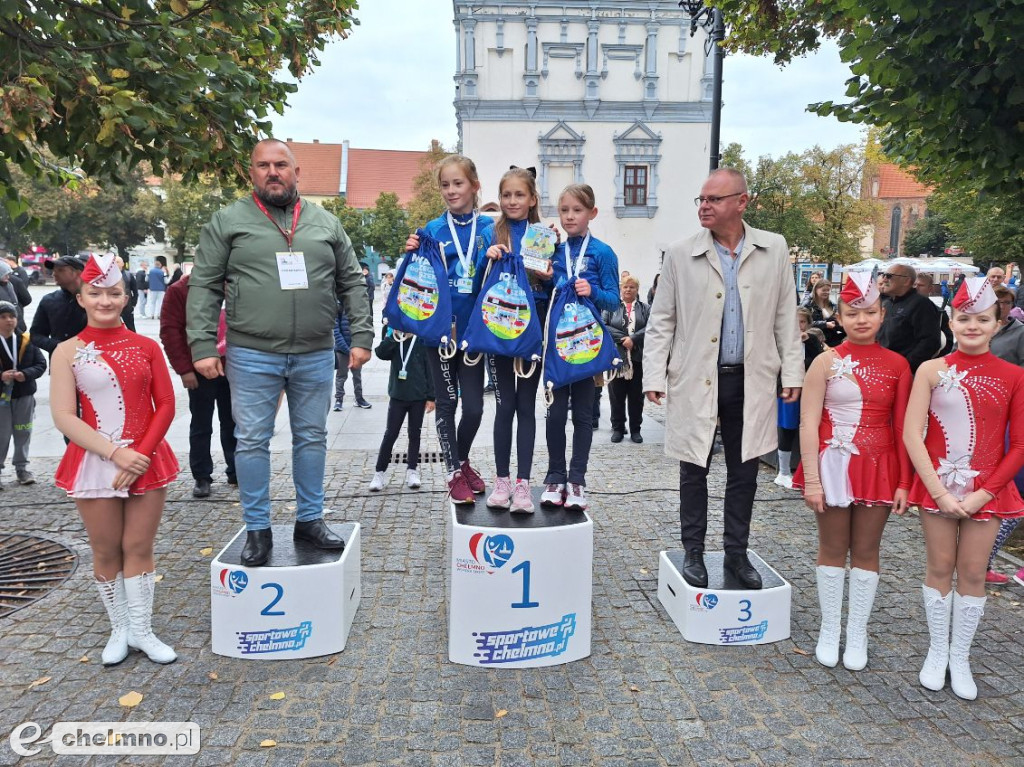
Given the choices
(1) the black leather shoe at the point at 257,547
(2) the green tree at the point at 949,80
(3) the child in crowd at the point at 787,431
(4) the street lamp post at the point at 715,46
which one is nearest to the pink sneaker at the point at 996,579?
(3) the child in crowd at the point at 787,431

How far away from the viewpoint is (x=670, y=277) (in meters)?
4.10

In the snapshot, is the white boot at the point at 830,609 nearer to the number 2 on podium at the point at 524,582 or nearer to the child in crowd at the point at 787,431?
the number 2 on podium at the point at 524,582

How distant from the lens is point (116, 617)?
3.69 metres

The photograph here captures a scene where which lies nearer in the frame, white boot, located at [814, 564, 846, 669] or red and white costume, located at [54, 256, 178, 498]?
red and white costume, located at [54, 256, 178, 498]

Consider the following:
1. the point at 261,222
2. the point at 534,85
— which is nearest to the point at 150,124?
the point at 261,222

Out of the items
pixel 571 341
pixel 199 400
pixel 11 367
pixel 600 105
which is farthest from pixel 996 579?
pixel 600 105

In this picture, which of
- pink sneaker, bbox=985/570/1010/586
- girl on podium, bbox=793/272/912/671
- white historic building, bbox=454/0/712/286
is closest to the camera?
girl on podium, bbox=793/272/912/671

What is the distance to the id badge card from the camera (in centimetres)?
380

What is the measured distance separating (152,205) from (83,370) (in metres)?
54.5

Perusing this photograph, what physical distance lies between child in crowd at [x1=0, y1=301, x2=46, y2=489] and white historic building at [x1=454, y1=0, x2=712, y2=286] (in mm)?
29091

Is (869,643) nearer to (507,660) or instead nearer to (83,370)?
(507,660)

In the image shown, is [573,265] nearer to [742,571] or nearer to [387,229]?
[742,571]

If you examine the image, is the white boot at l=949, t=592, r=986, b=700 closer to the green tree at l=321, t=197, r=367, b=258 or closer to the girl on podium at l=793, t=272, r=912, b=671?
the girl on podium at l=793, t=272, r=912, b=671

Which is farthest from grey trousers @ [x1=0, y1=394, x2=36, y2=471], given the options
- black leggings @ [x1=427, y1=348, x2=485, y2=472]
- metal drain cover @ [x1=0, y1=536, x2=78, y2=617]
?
black leggings @ [x1=427, y1=348, x2=485, y2=472]
